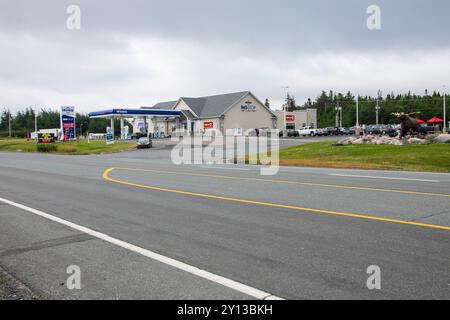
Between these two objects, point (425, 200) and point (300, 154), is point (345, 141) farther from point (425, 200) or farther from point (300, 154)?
point (425, 200)

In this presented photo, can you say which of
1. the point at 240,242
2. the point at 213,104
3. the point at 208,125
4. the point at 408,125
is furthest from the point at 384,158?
the point at 213,104

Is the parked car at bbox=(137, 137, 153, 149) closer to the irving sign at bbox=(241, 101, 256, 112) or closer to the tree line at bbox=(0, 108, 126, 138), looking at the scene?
the irving sign at bbox=(241, 101, 256, 112)

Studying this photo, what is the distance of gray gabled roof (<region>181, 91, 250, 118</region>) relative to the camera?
7150 centimetres

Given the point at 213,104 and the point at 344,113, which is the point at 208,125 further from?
the point at 344,113

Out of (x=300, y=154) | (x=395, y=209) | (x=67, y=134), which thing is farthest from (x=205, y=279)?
(x=67, y=134)

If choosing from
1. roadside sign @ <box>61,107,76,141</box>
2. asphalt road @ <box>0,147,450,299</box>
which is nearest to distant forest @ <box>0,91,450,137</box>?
roadside sign @ <box>61,107,76,141</box>

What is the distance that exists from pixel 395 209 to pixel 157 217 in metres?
4.80

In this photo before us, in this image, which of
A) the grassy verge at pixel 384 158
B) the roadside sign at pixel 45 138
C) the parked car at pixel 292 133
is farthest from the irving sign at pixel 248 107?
the grassy verge at pixel 384 158

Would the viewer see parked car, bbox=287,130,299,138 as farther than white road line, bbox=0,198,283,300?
Yes

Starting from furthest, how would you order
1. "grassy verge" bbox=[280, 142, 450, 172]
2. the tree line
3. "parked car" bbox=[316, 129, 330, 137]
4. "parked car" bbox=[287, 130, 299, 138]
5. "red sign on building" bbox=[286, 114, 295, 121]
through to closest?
the tree line < "red sign on building" bbox=[286, 114, 295, 121] < "parked car" bbox=[316, 129, 330, 137] < "parked car" bbox=[287, 130, 299, 138] < "grassy verge" bbox=[280, 142, 450, 172]

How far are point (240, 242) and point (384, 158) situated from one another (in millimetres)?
19065

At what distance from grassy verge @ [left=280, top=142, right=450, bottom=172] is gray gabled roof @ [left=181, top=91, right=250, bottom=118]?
4227 cm

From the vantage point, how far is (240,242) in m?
6.67
